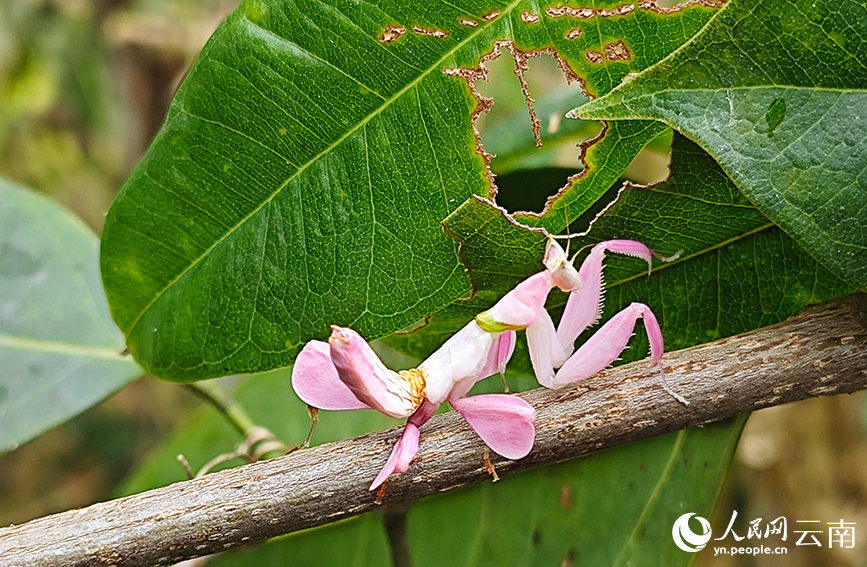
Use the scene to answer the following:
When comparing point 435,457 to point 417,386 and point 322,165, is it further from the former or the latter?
point 322,165

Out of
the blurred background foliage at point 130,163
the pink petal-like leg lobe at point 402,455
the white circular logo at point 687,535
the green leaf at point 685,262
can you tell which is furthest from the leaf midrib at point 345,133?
the white circular logo at point 687,535

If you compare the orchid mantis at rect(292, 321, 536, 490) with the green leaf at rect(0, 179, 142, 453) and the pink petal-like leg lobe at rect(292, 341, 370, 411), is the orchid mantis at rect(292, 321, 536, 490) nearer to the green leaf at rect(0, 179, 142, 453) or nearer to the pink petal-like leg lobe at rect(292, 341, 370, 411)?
the pink petal-like leg lobe at rect(292, 341, 370, 411)

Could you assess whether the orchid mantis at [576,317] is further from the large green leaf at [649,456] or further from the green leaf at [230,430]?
the green leaf at [230,430]

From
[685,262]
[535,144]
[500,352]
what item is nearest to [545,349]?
[500,352]

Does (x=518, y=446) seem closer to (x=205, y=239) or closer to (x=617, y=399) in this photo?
(x=617, y=399)

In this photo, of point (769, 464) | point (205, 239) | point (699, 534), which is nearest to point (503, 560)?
point (699, 534)

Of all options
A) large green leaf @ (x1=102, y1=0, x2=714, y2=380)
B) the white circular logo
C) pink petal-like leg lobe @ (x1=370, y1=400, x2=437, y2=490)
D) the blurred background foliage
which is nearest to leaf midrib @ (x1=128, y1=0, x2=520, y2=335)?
large green leaf @ (x1=102, y1=0, x2=714, y2=380)

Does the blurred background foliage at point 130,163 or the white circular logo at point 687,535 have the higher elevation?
the blurred background foliage at point 130,163
